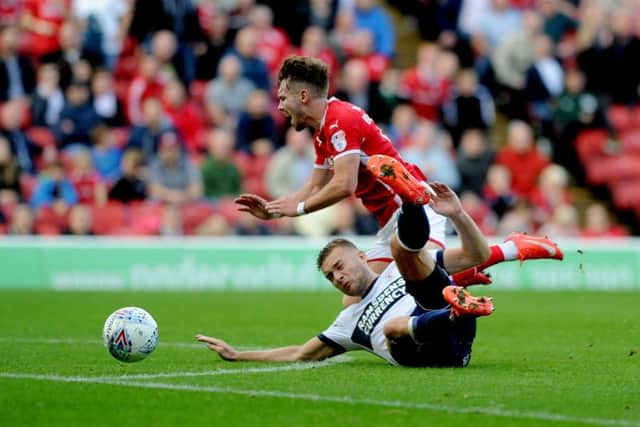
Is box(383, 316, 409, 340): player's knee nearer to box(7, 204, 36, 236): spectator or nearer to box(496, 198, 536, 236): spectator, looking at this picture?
box(7, 204, 36, 236): spectator

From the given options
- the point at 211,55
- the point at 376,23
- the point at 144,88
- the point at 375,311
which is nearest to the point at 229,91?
the point at 211,55

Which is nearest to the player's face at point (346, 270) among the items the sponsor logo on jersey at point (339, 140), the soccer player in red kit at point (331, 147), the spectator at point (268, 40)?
the soccer player in red kit at point (331, 147)

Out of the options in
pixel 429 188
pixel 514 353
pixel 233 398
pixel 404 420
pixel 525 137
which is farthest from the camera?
pixel 525 137

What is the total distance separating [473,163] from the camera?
72.2ft

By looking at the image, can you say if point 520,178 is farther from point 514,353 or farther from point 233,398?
point 233,398

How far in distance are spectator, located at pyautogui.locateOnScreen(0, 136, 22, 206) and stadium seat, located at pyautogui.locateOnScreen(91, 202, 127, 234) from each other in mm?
1236

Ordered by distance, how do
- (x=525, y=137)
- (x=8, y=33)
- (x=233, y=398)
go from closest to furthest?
(x=233, y=398)
(x=8, y=33)
(x=525, y=137)

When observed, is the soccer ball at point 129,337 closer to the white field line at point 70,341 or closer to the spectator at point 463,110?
the white field line at point 70,341

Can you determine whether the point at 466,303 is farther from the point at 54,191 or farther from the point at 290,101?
the point at 54,191

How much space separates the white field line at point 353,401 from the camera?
6766mm

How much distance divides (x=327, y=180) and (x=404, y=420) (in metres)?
4.25

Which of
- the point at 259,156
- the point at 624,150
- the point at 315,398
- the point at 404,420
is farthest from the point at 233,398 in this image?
the point at 624,150

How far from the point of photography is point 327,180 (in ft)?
35.3

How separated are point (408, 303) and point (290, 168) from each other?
38.0 ft
